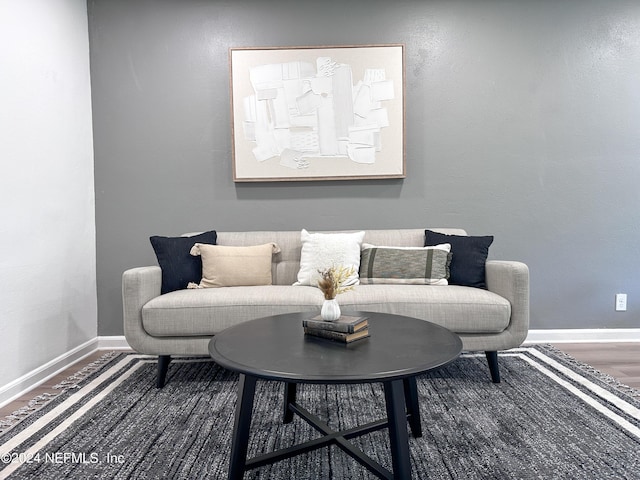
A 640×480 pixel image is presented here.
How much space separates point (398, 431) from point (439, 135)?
98.5 inches

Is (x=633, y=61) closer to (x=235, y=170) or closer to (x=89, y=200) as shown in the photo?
(x=235, y=170)

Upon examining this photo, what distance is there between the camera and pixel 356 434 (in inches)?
63.8

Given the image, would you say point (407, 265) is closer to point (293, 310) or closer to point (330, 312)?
point (293, 310)

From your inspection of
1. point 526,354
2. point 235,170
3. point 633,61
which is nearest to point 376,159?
point 235,170

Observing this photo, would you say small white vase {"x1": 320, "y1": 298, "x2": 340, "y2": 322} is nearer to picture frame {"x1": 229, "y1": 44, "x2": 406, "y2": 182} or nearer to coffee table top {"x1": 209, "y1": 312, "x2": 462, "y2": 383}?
coffee table top {"x1": 209, "y1": 312, "x2": 462, "y2": 383}

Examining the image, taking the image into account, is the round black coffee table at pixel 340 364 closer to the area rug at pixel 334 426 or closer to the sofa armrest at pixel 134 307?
the area rug at pixel 334 426

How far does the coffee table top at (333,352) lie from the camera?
1.28 meters

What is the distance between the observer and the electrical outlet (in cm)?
326

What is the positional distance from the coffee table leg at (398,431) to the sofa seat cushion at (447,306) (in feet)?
3.42

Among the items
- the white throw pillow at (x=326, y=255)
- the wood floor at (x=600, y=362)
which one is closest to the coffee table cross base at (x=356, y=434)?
the white throw pillow at (x=326, y=255)

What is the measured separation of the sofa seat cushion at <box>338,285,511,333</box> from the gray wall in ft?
3.19

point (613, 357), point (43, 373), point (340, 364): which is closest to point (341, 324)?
point (340, 364)

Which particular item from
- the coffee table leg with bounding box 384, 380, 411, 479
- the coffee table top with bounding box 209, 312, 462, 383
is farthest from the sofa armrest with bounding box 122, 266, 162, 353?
the coffee table leg with bounding box 384, 380, 411, 479

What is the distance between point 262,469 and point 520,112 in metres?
2.99
